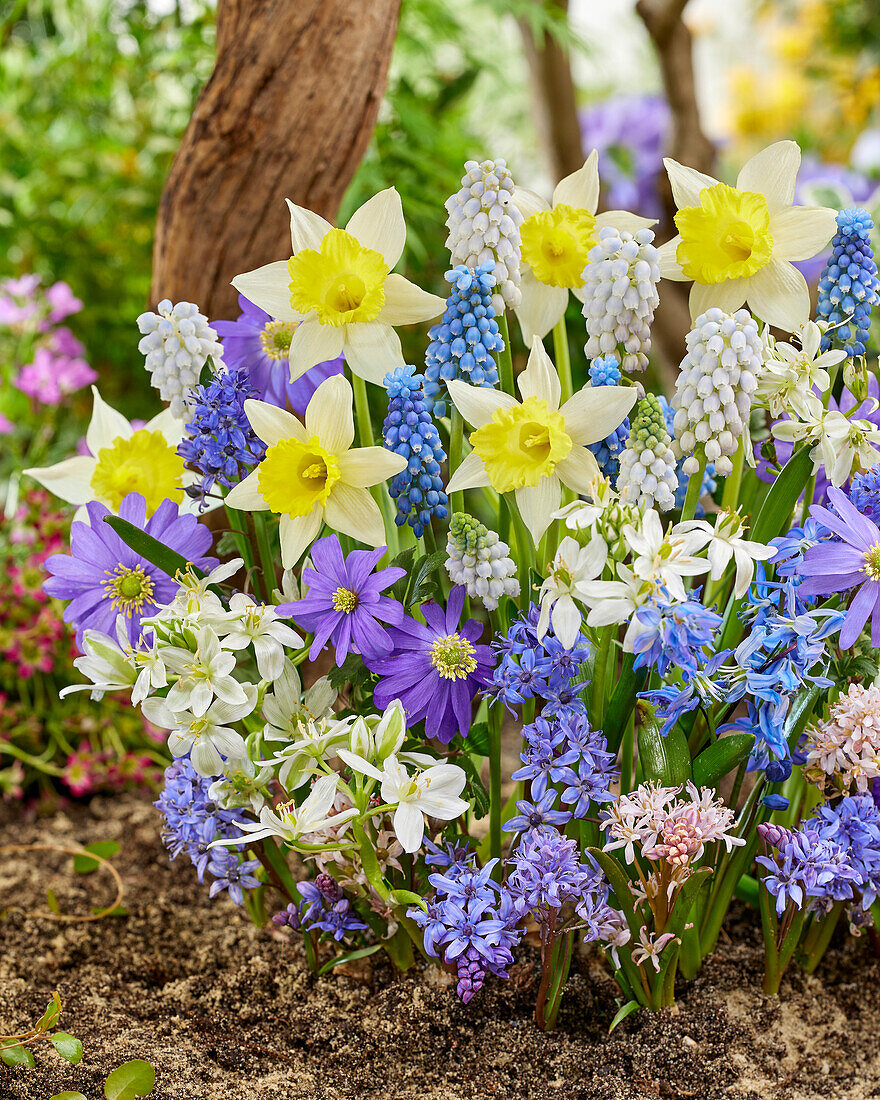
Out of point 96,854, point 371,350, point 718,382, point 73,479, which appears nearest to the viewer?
point 718,382

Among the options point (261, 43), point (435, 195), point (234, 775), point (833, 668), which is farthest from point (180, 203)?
point (833, 668)

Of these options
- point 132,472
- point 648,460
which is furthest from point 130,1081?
point 648,460

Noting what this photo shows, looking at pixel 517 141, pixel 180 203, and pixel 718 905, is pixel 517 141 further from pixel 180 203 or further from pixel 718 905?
pixel 718 905

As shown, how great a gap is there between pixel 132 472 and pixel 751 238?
52cm

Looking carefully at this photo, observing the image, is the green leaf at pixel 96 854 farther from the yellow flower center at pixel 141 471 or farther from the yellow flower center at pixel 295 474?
the yellow flower center at pixel 295 474

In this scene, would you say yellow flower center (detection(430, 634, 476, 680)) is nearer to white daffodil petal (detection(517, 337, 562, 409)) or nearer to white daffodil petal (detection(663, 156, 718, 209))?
white daffodil petal (detection(517, 337, 562, 409))

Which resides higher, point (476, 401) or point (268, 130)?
point (268, 130)

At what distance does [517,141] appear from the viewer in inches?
125

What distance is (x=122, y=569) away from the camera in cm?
75

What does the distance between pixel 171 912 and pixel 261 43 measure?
0.98 metres

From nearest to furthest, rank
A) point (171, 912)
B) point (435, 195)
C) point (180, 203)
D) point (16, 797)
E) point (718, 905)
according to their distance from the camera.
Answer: point (718, 905)
point (171, 912)
point (180, 203)
point (16, 797)
point (435, 195)

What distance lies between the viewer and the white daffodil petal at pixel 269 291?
0.73m

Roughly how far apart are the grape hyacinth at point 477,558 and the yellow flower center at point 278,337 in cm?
25

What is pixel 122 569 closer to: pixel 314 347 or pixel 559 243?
pixel 314 347
